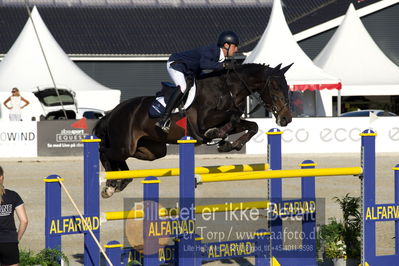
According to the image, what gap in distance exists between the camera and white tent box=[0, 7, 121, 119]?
27.4 metres

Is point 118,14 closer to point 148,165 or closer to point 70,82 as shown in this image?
point 70,82

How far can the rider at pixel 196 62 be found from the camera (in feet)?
29.9

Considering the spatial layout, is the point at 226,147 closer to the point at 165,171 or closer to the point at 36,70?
the point at 165,171

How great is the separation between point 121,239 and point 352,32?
20928 mm

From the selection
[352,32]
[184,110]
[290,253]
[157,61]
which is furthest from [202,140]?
[157,61]

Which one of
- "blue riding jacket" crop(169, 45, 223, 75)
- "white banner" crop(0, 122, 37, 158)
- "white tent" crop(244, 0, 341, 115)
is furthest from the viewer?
"white tent" crop(244, 0, 341, 115)

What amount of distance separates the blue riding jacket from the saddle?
234 millimetres

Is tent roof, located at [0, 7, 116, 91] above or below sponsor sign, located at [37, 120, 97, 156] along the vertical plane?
above

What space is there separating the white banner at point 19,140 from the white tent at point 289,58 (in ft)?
27.8

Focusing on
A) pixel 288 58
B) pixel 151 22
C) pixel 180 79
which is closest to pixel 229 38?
pixel 180 79

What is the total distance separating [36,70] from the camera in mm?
27656

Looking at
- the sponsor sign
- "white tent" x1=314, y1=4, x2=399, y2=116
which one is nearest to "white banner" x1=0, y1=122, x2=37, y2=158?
the sponsor sign

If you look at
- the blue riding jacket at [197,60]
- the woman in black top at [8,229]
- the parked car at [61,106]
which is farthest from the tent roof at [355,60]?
the woman in black top at [8,229]

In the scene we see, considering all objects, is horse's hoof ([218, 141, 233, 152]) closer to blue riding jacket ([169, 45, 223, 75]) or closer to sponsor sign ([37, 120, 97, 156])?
blue riding jacket ([169, 45, 223, 75])
